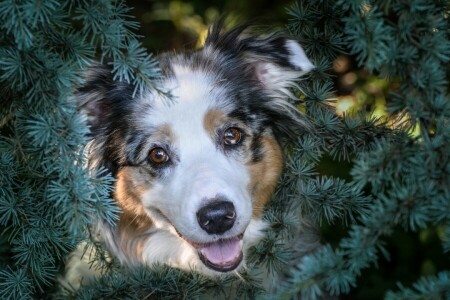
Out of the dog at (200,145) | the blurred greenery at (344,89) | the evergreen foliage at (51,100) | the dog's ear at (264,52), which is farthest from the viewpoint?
the blurred greenery at (344,89)

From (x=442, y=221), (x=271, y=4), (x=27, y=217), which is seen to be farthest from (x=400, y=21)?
(x=271, y=4)

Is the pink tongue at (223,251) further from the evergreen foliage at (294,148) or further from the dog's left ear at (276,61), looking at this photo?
the dog's left ear at (276,61)

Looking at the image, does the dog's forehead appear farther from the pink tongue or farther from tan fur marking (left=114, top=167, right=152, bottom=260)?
the pink tongue

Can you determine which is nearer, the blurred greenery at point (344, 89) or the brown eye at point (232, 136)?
the brown eye at point (232, 136)

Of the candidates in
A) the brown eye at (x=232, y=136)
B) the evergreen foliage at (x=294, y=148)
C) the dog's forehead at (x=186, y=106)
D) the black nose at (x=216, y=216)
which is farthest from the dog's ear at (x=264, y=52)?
the black nose at (x=216, y=216)

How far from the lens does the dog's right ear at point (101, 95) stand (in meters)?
3.26

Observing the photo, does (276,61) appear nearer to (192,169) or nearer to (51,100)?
(192,169)

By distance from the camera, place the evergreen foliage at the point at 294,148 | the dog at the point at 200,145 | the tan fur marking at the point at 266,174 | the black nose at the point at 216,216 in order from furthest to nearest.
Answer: the tan fur marking at the point at 266,174 < the dog at the point at 200,145 < the black nose at the point at 216,216 < the evergreen foliage at the point at 294,148

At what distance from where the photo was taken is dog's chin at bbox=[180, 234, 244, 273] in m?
3.15

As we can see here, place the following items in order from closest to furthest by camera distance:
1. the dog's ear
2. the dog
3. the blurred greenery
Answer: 1. the dog
2. the dog's ear
3. the blurred greenery

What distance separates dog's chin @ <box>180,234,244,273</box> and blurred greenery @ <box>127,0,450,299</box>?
0.89 meters

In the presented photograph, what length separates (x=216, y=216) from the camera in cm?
288

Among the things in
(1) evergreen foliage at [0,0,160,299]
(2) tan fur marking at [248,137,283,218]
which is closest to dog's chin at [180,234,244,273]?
(2) tan fur marking at [248,137,283,218]

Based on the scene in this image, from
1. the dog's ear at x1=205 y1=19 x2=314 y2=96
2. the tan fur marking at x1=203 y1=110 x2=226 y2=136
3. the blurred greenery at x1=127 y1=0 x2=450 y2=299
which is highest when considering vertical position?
the dog's ear at x1=205 y1=19 x2=314 y2=96
